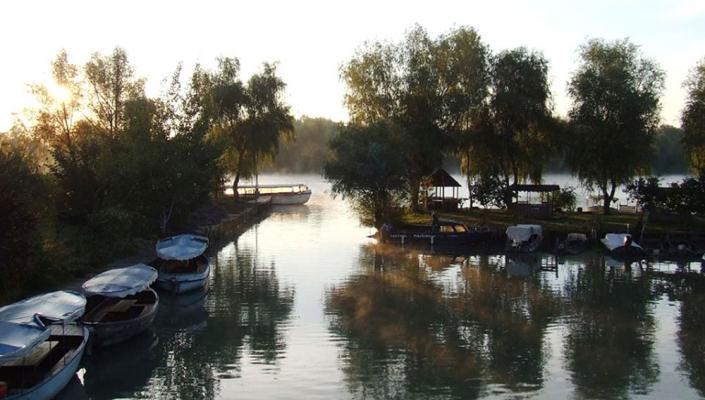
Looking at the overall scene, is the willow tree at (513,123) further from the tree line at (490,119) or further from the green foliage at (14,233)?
the green foliage at (14,233)

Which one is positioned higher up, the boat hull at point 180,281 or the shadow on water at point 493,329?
the boat hull at point 180,281

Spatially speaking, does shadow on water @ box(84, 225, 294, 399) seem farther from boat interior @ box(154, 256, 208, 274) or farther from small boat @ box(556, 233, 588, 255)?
small boat @ box(556, 233, 588, 255)

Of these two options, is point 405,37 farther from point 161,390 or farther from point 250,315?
point 161,390

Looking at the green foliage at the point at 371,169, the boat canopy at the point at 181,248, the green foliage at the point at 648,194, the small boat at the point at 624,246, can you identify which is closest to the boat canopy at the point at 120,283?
the boat canopy at the point at 181,248

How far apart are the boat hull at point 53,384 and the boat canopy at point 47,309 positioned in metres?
1.16

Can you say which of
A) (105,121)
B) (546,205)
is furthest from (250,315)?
(105,121)

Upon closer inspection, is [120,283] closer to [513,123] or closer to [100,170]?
[100,170]

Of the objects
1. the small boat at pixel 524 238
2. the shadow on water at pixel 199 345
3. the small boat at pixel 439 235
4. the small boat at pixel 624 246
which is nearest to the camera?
the shadow on water at pixel 199 345

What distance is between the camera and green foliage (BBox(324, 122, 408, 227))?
2194 inches

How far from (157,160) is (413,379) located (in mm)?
29658

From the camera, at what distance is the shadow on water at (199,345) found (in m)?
20.3

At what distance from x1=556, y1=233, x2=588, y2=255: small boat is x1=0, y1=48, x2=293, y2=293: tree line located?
25.8m

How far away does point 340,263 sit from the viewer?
43938 mm

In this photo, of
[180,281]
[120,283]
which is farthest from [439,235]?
Result: [120,283]
